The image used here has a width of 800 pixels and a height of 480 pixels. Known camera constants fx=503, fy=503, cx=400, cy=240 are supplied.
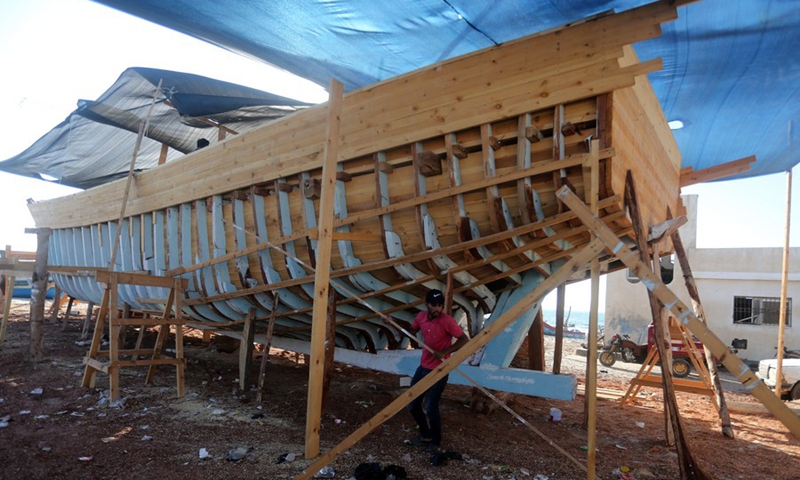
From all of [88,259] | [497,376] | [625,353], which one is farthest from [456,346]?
[625,353]

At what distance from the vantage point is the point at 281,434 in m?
4.00

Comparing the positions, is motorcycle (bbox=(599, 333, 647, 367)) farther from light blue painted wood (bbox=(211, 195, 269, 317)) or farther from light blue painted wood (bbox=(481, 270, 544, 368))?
light blue painted wood (bbox=(211, 195, 269, 317))

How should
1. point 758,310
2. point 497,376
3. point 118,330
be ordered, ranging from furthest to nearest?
1. point 758,310
2. point 118,330
3. point 497,376

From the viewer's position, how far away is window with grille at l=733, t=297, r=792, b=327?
44.0 ft

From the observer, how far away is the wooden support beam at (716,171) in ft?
18.4

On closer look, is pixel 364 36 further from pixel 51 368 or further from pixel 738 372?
pixel 51 368

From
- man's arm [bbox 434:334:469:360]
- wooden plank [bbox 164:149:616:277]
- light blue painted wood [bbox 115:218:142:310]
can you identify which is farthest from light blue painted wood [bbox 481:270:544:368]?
light blue painted wood [bbox 115:218:142:310]

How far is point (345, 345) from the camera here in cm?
583

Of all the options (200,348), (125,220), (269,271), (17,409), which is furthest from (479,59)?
(200,348)

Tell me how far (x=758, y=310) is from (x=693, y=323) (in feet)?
47.9

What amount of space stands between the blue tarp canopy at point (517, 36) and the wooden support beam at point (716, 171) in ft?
1.43

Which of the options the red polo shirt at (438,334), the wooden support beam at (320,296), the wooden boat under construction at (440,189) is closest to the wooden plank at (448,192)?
the wooden boat under construction at (440,189)

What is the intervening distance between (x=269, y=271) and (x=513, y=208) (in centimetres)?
257

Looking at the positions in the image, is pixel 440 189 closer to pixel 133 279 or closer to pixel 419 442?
pixel 419 442
